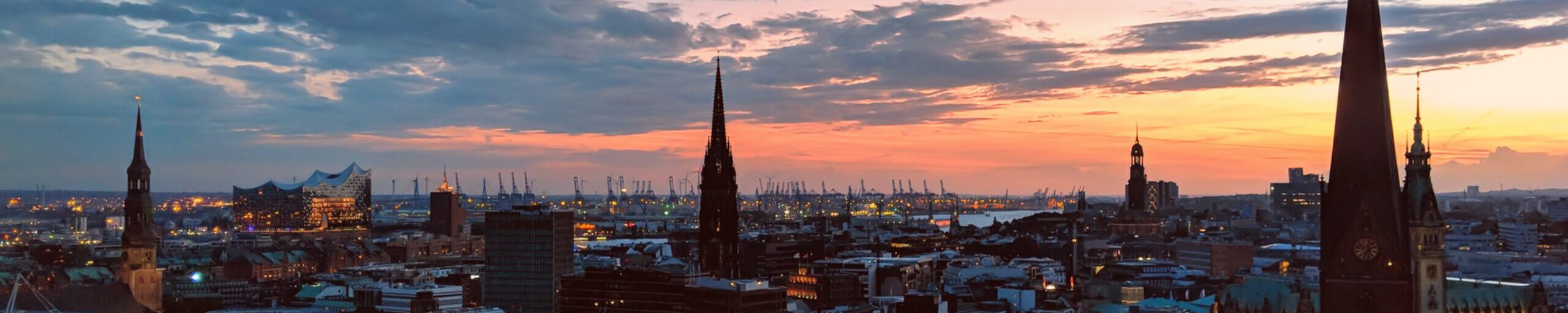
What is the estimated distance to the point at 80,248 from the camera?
17438 cm

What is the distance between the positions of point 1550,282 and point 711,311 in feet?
193

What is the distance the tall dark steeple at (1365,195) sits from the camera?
153 ft

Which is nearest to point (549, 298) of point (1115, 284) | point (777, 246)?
point (1115, 284)

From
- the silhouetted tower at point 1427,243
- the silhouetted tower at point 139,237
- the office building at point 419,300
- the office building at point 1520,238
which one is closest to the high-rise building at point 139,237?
the silhouetted tower at point 139,237

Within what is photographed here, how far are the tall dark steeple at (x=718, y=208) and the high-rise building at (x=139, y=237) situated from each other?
38887 millimetres

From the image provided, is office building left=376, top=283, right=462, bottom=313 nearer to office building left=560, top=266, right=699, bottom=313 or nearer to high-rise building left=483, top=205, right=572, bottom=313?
office building left=560, top=266, right=699, bottom=313

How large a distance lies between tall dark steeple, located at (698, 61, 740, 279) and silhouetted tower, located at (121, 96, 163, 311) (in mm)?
38894

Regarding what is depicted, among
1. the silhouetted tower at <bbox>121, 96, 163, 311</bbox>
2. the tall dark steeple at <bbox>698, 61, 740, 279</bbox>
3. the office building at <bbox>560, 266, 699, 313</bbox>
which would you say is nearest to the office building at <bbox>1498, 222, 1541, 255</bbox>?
the tall dark steeple at <bbox>698, 61, 740, 279</bbox>

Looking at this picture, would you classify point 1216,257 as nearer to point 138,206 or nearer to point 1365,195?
point 138,206

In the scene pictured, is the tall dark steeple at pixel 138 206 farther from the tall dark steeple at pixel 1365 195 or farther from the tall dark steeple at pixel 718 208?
the tall dark steeple at pixel 1365 195

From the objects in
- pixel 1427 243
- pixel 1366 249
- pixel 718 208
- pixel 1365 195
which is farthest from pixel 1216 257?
pixel 1365 195

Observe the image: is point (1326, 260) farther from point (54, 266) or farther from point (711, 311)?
point (54, 266)

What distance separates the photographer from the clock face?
47.5 meters

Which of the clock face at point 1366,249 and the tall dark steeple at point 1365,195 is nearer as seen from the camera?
the tall dark steeple at point 1365,195
